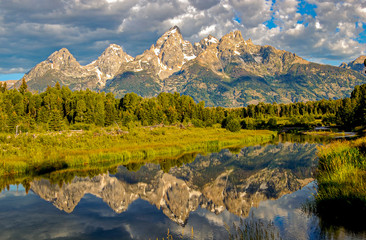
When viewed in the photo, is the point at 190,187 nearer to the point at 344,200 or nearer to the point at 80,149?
the point at 344,200

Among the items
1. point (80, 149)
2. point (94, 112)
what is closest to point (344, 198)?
point (80, 149)

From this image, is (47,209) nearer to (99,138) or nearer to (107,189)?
(107,189)

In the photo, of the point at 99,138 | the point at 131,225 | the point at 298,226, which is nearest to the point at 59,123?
the point at 99,138

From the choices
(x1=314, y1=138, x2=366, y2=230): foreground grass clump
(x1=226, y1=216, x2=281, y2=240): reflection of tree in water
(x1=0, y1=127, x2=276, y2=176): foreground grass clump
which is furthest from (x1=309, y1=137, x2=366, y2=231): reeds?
(x1=0, y1=127, x2=276, y2=176): foreground grass clump

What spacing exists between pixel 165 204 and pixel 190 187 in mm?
6226

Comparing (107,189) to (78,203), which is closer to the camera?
(78,203)

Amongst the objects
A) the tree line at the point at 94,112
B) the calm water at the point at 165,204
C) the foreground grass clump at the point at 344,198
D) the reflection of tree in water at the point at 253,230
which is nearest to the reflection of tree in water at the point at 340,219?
the foreground grass clump at the point at 344,198

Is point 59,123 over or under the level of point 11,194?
over

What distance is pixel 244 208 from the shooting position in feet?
79.7

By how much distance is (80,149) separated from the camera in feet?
153

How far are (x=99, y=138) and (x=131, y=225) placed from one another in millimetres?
35424

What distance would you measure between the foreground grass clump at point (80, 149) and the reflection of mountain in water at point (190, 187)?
5.26 meters

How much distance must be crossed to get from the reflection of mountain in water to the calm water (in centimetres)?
10

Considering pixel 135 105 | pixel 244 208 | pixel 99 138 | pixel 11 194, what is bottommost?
pixel 244 208
